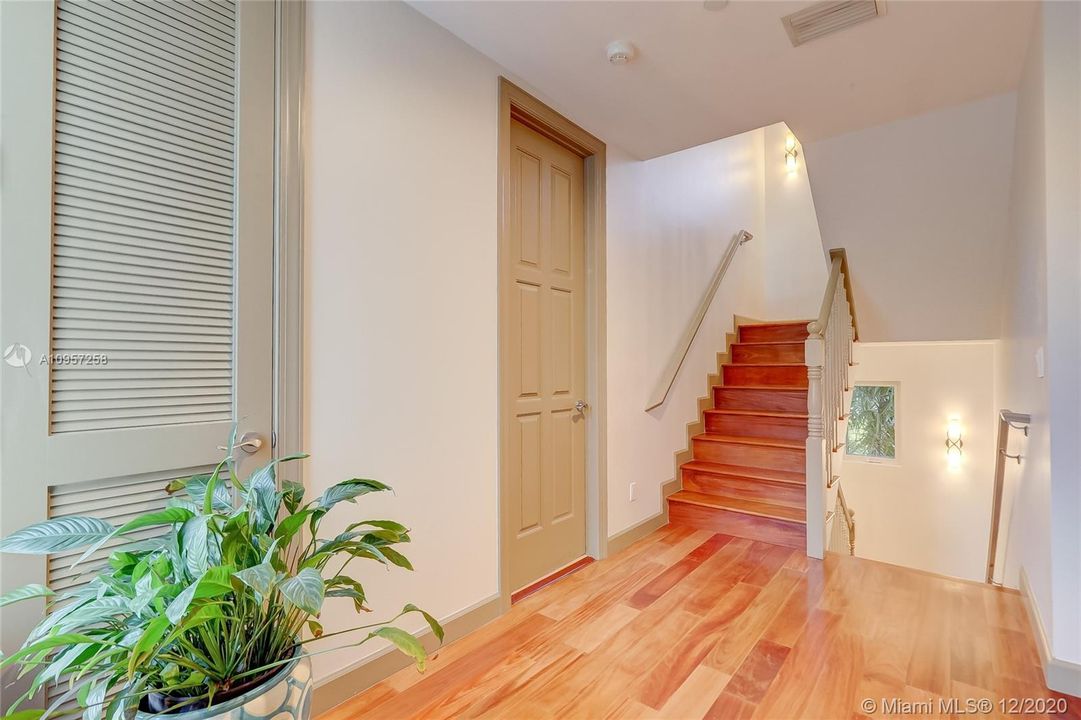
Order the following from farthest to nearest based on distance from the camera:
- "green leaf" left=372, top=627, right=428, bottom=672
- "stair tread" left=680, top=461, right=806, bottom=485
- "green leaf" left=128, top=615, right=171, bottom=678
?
"stair tread" left=680, top=461, right=806, bottom=485 < "green leaf" left=372, top=627, right=428, bottom=672 < "green leaf" left=128, top=615, right=171, bottom=678

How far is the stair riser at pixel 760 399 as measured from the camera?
3922mm

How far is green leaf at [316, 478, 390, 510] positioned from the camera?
1.24m

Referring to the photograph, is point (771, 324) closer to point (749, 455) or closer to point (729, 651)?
point (749, 455)

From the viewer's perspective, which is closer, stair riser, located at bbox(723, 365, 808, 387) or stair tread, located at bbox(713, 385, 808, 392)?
stair tread, located at bbox(713, 385, 808, 392)

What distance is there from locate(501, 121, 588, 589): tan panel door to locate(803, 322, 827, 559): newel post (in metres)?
1.33

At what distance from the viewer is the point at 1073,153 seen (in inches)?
70.4

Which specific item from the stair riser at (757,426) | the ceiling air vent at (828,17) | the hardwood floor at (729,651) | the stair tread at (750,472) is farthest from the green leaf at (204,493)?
the stair riser at (757,426)

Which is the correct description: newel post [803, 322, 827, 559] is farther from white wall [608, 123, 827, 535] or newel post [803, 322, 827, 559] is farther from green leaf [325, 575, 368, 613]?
green leaf [325, 575, 368, 613]

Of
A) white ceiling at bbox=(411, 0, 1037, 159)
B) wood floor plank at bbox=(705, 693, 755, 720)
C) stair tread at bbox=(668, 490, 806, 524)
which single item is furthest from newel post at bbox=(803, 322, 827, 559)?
wood floor plank at bbox=(705, 693, 755, 720)

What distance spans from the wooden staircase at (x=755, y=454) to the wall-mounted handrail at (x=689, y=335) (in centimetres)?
65

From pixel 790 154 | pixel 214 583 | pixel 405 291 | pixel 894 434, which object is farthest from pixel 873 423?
pixel 214 583

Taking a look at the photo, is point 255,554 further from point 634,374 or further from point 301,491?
point 634,374

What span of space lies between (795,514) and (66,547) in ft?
11.2

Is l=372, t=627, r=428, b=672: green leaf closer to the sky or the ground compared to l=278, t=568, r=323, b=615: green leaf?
closer to the ground
